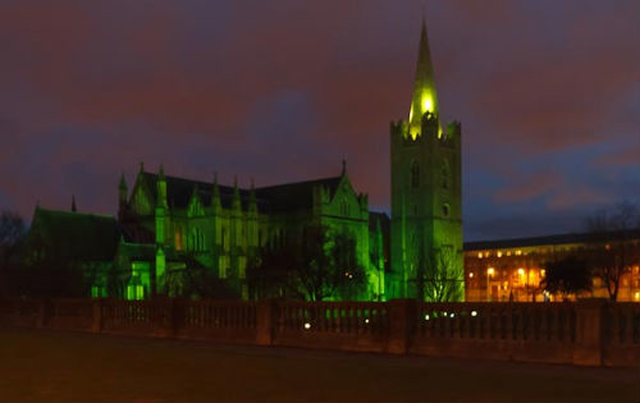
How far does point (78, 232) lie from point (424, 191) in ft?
174

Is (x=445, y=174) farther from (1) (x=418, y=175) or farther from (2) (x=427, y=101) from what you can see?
(2) (x=427, y=101)

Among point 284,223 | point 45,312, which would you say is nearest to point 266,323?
point 45,312

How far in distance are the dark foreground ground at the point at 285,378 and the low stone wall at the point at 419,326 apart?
0.67m

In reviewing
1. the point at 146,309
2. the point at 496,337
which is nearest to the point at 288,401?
the point at 496,337

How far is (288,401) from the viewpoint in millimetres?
12766

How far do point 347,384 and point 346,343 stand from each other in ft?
23.2

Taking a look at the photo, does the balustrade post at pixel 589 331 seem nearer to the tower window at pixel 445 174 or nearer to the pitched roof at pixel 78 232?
the pitched roof at pixel 78 232

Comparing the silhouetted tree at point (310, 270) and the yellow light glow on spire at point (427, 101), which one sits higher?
the yellow light glow on spire at point (427, 101)

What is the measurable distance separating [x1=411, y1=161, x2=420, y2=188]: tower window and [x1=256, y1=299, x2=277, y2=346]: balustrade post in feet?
352

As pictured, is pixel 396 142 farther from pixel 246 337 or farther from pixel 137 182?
pixel 246 337

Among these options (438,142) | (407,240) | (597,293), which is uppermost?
(438,142)

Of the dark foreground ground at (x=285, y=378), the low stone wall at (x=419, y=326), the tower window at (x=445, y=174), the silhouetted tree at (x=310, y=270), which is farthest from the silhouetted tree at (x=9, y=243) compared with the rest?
the tower window at (x=445, y=174)

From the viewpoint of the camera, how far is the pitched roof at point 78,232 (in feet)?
320

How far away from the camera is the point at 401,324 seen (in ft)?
67.9
